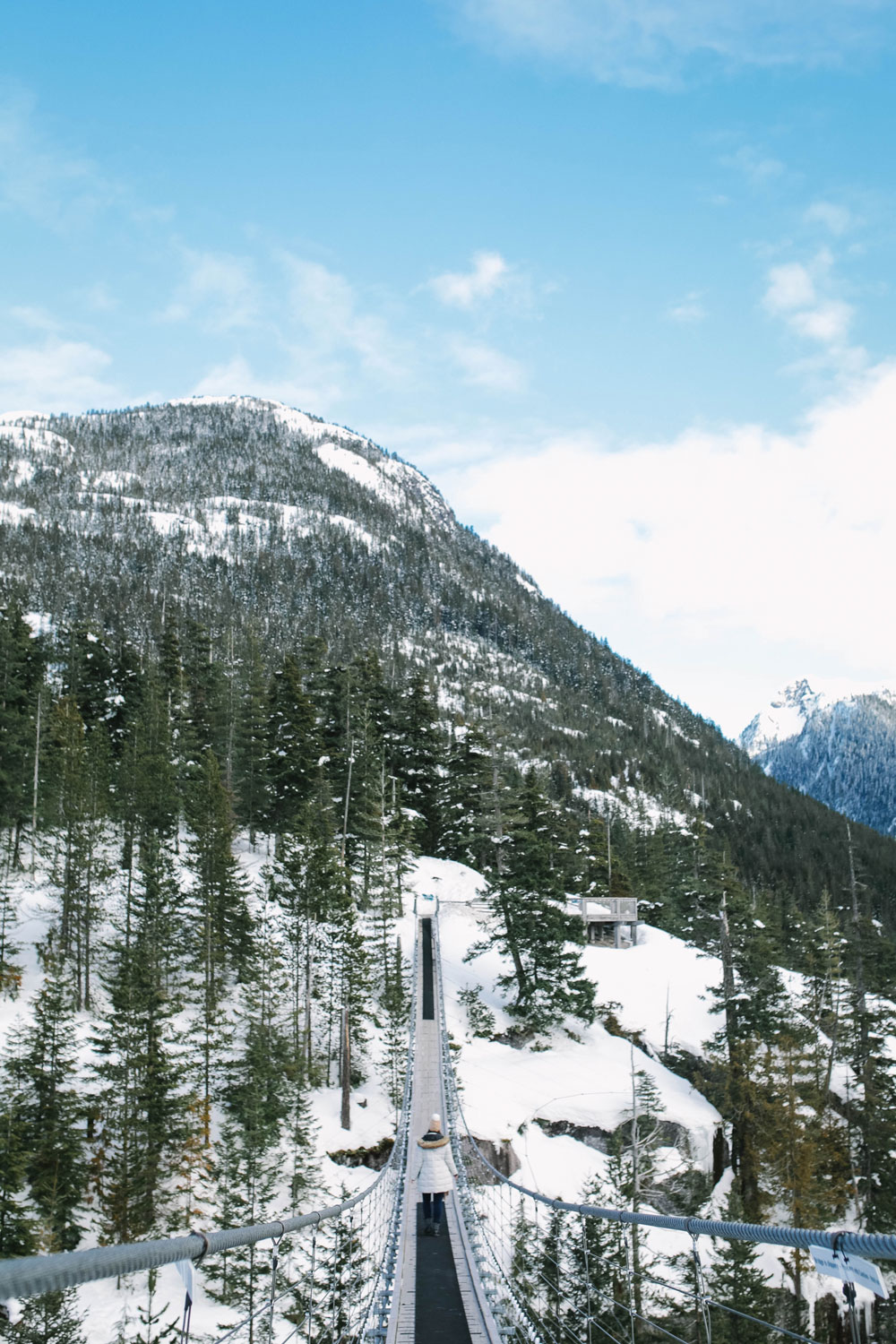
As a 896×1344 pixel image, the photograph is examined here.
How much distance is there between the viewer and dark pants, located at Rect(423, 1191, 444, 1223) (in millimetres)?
13312

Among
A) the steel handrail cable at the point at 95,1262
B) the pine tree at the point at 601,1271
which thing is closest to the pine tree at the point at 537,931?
the pine tree at the point at 601,1271

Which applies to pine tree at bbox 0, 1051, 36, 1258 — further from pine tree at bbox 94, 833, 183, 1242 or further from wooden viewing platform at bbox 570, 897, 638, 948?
wooden viewing platform at bbox 570, 897, 638, 948

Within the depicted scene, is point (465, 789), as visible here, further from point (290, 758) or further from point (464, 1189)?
point (464, 1189)

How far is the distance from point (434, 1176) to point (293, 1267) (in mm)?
13418

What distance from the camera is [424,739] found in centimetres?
5356

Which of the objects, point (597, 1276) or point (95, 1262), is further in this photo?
point (597, 1276)

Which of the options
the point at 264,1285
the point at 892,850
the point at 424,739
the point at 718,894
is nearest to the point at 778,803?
the point at 892,850

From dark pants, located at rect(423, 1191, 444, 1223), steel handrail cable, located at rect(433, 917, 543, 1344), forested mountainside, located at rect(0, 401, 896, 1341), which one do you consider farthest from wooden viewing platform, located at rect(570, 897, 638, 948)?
dark pants, located at rect(423, 1191, 444, 1223)

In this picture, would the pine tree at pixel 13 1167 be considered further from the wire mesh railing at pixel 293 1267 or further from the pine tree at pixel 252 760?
the pine tree at pixel 252 760

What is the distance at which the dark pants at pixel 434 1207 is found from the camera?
13.3 meters

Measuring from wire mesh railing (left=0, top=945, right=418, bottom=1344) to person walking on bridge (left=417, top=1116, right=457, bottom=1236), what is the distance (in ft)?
2.04

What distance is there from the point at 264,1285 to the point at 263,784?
89.6ft

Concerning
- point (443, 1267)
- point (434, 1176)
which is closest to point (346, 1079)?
point (434, 1176)

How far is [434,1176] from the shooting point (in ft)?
42.2
